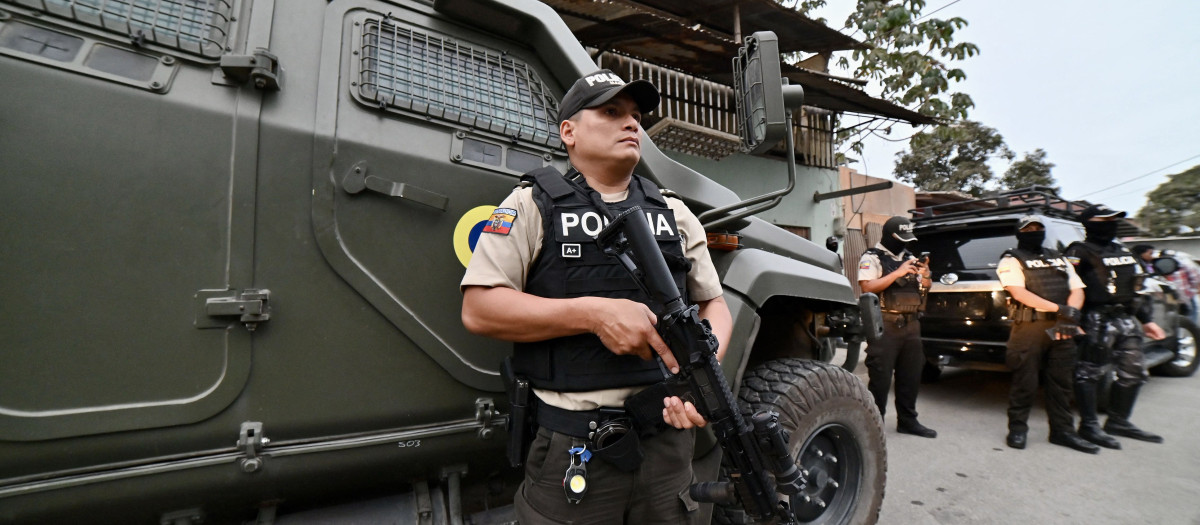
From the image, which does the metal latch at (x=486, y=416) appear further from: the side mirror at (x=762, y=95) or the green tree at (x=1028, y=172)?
the green tree at (x=1028, y=172)

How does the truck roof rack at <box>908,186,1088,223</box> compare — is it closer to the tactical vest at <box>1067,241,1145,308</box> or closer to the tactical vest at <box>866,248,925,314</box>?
→ the tactical vest at <box>1067,241,1145,308</box>

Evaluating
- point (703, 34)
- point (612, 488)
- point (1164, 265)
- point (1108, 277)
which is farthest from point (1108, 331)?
point (612, 488)

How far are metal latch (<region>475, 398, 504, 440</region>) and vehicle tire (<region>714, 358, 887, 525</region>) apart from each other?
91 cm

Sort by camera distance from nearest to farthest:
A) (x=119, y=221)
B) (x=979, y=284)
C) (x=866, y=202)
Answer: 1. (x=119, y=221)
2. (x=979, y=284)
3. (x=866, y=202)

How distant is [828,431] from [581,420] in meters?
1.36

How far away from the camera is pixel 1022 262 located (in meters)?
3.67

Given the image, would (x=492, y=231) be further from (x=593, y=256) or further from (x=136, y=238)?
(x=136, y=238)

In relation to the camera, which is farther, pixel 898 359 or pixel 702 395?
pixel 898 359

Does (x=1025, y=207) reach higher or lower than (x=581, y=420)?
higher

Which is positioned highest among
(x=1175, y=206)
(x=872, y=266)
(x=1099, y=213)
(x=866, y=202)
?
(x=1175, y=206)

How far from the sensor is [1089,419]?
3.56m

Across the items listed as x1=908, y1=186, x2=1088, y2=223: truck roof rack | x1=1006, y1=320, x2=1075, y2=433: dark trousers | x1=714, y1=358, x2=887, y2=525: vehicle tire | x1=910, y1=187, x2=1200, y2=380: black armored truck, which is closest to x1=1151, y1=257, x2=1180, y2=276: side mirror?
x1=910, y1=187, x2=1200, y2=380: black armored truck

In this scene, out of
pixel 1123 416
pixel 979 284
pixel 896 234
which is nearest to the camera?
pixel 1123 416

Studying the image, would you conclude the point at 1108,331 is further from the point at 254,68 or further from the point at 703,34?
the point at 254,68
